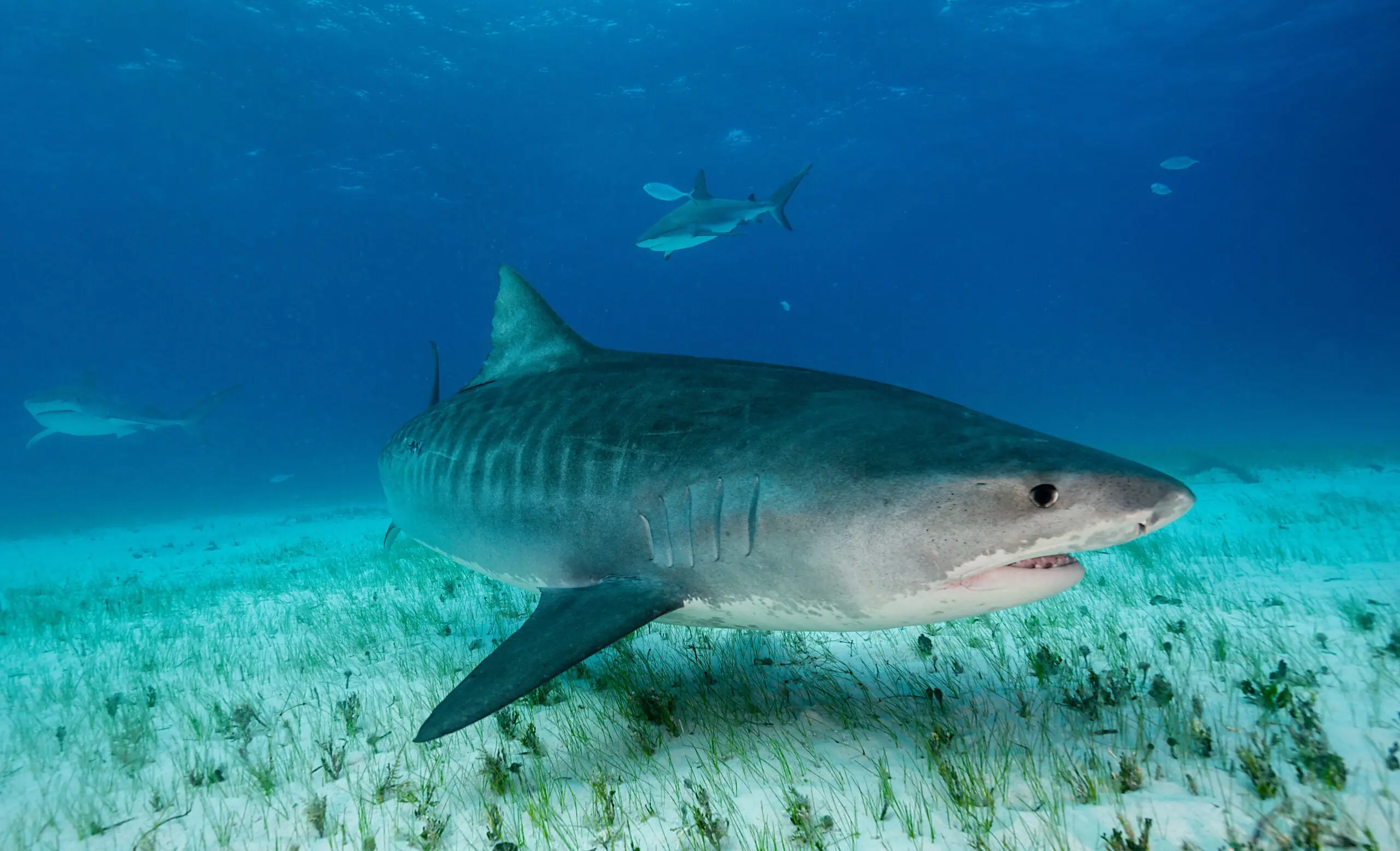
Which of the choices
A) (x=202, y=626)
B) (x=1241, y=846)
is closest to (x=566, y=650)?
(x=1241, y=846)

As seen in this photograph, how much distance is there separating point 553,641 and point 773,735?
1.41 m

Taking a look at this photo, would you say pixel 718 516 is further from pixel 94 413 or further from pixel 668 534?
pixel 94 413

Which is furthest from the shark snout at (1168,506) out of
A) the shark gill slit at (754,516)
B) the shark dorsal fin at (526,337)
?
the shark dorsal fin at (526,337)

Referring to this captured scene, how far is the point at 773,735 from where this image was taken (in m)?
3.46

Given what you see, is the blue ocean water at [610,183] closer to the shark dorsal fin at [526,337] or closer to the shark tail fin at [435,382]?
the shark tail fin at [435,382]

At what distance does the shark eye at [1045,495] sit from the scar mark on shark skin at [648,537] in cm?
178

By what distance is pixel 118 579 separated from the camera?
535 inches

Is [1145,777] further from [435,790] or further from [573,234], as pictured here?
[573,234]

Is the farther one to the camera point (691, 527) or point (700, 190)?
point (700, 190)

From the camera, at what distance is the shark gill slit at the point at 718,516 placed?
10.2 ft

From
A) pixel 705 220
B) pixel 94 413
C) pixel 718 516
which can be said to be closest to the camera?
pixel 718 516

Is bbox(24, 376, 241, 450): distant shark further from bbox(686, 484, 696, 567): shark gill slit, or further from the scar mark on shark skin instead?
bbox(686, 484, 696, 567): shark gill slit

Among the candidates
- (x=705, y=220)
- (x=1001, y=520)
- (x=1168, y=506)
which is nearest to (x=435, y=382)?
(x=1001, y=520)

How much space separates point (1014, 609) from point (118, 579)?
16.9 meters
